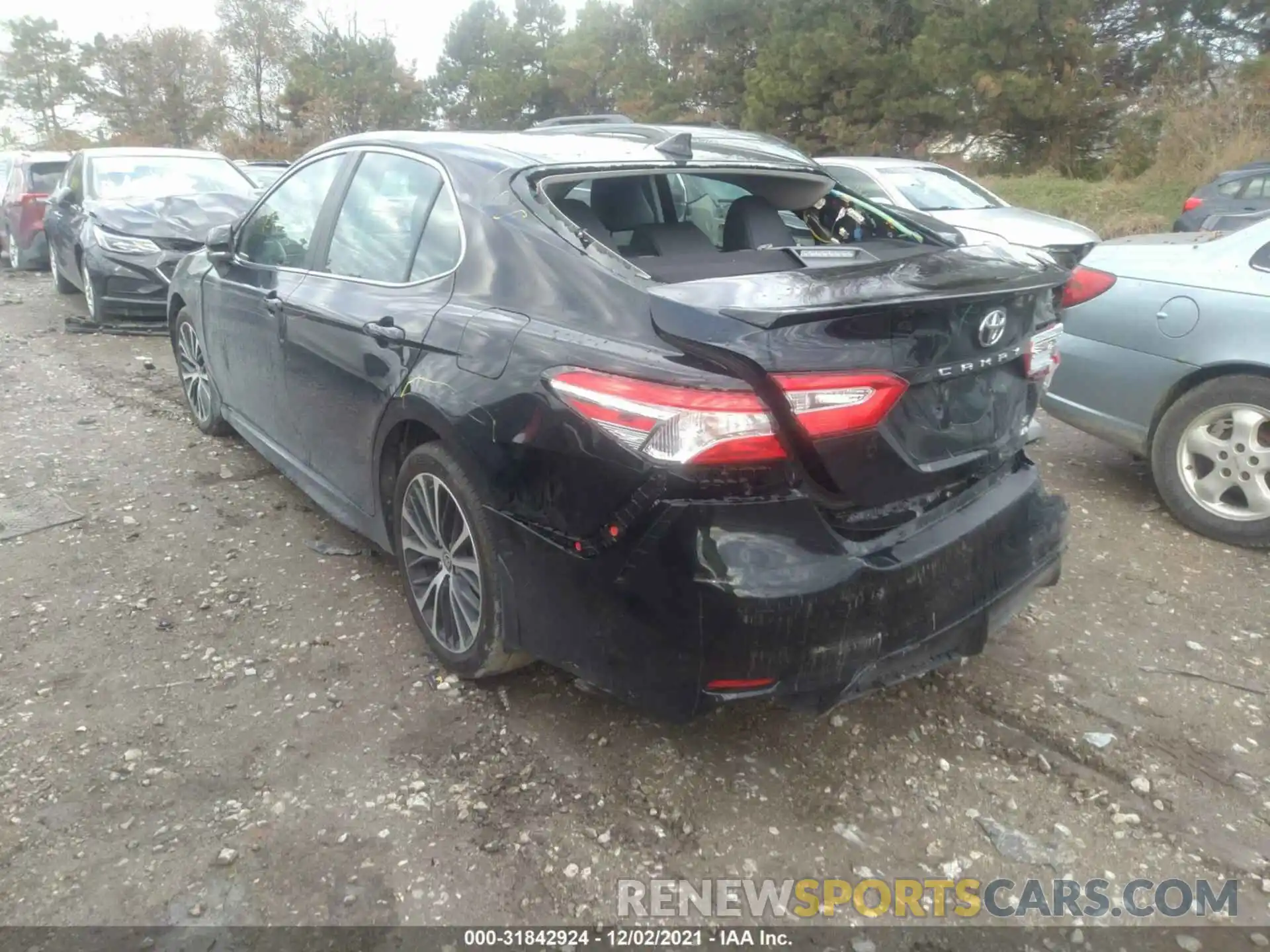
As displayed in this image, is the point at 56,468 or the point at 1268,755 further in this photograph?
the point at 56,468

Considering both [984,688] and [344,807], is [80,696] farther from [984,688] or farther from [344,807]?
[984,688]

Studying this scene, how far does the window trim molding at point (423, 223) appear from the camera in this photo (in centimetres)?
297

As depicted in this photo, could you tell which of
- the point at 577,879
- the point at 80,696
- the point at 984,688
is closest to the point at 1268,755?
the point at 984,688

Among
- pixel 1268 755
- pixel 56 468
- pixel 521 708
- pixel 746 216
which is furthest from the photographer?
pixel 56 468

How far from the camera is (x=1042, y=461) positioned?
5.39m

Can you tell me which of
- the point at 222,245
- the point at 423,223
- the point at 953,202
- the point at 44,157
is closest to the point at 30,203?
the point at 44,157

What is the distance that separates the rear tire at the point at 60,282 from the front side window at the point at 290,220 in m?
7.90

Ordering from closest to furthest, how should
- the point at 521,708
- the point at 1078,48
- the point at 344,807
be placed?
the point at 344,807
the point at 521,708
the point at 1078,48

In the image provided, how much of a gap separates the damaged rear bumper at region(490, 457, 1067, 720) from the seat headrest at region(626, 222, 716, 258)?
4.14ft

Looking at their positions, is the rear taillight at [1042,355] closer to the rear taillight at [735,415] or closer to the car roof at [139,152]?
the rear taillight at [735,415]

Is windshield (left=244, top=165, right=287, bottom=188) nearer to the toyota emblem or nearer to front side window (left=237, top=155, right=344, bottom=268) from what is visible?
front side window (left=237, top=155, right=344, bottom=268)

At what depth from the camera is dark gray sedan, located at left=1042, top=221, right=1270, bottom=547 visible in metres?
4.07

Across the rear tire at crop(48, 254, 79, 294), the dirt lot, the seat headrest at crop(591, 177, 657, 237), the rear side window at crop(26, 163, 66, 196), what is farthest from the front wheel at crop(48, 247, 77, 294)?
the seat headrest at crop(591, 177, 657, 237)

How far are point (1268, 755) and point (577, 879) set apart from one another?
209cm
